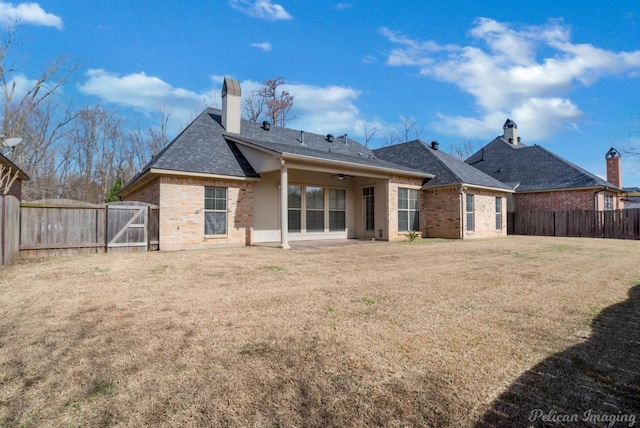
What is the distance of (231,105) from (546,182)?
18843 millimetres

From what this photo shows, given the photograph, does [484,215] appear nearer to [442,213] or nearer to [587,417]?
[442,213]

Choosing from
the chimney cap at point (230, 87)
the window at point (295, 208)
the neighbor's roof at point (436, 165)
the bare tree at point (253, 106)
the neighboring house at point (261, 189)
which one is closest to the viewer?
the neighboring house at point (261, 189)

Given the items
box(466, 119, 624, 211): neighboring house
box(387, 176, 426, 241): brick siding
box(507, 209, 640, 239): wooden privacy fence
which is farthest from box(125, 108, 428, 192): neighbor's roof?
box(466, 119, 624, 211): neighboring house

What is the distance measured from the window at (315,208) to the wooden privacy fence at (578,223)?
41.9 ft

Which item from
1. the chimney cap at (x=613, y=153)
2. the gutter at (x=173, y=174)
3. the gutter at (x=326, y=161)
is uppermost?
the chimney cap at (x=613, y=153)

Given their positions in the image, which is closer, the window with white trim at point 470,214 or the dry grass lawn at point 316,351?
the dry grass lawn at point 316,351

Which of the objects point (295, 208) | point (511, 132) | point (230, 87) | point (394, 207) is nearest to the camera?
point (295, 208)

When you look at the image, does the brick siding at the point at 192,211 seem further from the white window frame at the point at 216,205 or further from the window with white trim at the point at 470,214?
the window with white trim at the point at 470,214

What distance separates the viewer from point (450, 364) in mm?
2643

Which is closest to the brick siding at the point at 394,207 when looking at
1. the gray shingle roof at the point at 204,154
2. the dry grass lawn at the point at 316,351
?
the gray shingle roof at the point at 204,154

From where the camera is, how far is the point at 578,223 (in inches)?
711

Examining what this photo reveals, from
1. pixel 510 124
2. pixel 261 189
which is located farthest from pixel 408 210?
pixel 510 124

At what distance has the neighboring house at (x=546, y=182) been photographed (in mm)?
18703

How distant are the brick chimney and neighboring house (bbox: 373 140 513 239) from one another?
10.1 m
